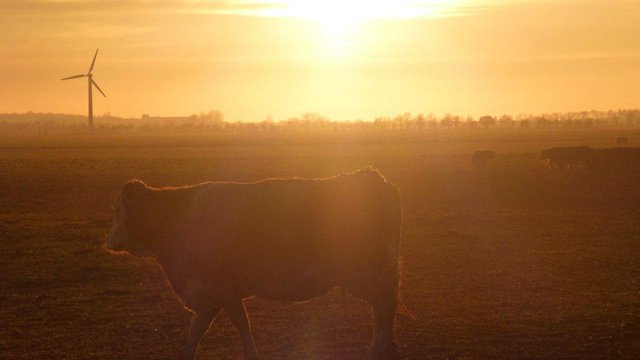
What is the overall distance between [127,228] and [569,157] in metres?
32.1

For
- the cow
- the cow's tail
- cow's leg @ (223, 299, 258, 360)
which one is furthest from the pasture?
the cow

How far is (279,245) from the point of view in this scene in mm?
8258

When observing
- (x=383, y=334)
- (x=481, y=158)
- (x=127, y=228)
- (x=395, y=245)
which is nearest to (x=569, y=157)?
(x=481, y=158)

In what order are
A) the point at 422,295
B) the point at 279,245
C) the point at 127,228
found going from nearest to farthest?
the point at 279,245, the point at 127,228, the point at 422,295

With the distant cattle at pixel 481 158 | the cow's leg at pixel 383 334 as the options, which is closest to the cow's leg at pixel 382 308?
the cow's leg at pixel 383 334

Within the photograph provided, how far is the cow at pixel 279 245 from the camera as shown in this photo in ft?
27.1

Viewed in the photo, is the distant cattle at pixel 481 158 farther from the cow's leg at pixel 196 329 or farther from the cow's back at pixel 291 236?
the cow's leg at pixel 196 329

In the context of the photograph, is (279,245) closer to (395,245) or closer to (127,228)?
(395,245)

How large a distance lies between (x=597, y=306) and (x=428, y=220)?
374 inches

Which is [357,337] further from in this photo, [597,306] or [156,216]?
[597,306]

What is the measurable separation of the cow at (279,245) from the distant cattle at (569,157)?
100 feet

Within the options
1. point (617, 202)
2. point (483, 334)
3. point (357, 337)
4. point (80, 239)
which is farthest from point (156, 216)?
point (617, 202)

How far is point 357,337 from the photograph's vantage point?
9.57 m

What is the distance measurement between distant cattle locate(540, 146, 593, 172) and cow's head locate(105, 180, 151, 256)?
3109 centimetres
